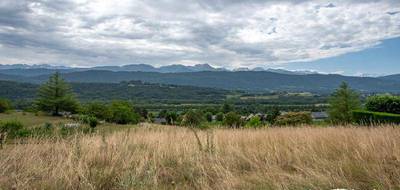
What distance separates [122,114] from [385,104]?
39978mm

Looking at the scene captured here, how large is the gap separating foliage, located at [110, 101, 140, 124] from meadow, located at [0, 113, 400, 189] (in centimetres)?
4395

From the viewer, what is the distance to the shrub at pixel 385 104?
70.9ft

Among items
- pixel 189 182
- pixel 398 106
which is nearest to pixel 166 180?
pixel 189 182

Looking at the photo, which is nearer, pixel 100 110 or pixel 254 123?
pixel 254 123

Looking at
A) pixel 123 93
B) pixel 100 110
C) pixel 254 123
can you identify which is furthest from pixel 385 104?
pixel 123 93

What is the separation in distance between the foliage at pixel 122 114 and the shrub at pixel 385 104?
32.7 m

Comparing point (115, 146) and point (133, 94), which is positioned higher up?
point (115, 146)

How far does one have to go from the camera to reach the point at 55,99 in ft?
194

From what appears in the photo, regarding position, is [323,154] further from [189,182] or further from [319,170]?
[189,182]

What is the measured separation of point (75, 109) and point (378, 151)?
197 feet

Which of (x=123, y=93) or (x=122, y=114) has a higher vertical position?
(x=122, y=114)

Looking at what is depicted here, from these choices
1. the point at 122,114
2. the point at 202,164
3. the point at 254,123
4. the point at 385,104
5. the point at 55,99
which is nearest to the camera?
the point at 202,164

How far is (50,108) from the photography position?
59.3 m

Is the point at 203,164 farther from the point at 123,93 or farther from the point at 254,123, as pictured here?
the point at 123,93
